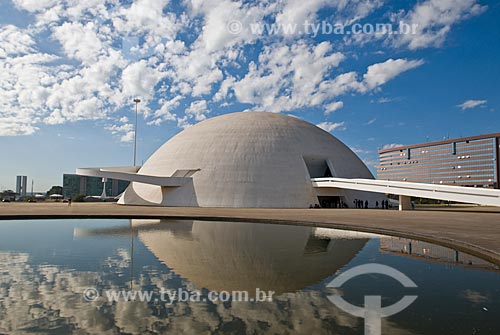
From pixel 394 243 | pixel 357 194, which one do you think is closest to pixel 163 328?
pixel 394 243

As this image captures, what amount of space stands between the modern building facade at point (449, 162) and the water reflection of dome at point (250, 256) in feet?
342

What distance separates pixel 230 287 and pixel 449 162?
435ft

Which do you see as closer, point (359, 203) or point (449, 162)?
point (359, 203)

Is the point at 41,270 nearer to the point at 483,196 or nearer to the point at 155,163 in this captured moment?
the point at 483,196

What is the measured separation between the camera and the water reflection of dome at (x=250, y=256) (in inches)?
255

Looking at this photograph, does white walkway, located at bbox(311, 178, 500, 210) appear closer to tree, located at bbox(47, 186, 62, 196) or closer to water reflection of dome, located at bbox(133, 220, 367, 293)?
water reflection of dome, located at bbox(133, 220, 367, 293)

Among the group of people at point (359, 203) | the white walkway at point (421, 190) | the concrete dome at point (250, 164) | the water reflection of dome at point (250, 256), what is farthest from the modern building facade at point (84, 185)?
the water reflection of dome at point (250, 256)

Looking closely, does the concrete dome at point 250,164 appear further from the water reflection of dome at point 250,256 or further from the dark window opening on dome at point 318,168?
the water reflection of dome at point 250,256

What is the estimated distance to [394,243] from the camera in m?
10.7

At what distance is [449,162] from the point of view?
395 ft

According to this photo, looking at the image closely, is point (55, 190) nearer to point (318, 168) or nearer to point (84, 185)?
point (84, 185)

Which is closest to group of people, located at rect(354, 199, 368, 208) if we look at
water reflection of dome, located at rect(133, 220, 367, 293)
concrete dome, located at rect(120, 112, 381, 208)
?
concrete dome, located at rect(120, 112, 381, 208)

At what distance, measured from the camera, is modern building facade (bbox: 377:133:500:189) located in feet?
351

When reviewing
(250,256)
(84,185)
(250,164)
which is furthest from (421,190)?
(84,185)
